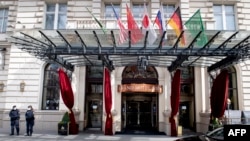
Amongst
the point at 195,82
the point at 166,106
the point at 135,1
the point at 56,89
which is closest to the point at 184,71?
the point at 195,82

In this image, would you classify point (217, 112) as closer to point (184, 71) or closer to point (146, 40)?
point (184, 71)

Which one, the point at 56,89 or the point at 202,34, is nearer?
the point at 202,34

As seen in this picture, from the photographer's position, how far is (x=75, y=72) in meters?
18.6

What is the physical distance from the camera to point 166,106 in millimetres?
17984

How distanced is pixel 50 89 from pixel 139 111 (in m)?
7.22

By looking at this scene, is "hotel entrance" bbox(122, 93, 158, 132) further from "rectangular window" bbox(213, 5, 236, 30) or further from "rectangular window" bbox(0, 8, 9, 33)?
"rectangular window" bbox(0, 8, 9, 33)

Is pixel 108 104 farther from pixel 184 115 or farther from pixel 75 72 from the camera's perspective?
pixel 184 115

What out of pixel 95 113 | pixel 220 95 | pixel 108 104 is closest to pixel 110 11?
pixel 108 104

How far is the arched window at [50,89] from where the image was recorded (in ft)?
63.2

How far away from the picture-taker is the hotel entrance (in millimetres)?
19938

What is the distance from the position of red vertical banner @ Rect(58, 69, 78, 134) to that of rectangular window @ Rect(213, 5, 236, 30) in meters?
12.2

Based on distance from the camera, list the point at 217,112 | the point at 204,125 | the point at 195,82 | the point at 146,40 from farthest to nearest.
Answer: the point at 195,82 → the point at 204,125 → the point at 217,112 → the point at 146,40

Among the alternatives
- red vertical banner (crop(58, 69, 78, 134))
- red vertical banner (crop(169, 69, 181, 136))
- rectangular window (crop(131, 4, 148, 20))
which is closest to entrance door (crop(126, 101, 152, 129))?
red vertical banner (crop(169, 69, 181, 136))

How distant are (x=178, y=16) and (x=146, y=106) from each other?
982 centimetres
